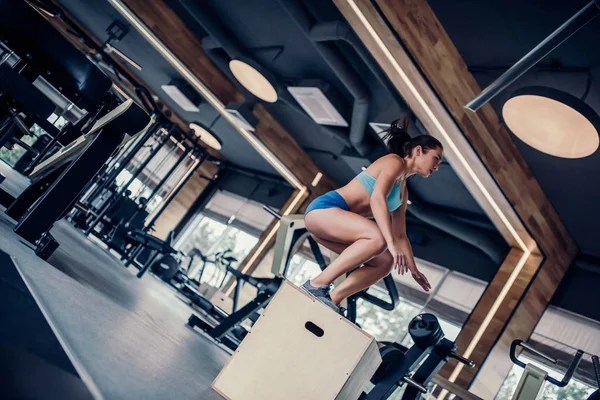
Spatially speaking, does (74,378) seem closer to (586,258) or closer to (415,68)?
(415,68)

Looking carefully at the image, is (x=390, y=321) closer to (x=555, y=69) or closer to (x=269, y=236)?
(x=269, y=236)

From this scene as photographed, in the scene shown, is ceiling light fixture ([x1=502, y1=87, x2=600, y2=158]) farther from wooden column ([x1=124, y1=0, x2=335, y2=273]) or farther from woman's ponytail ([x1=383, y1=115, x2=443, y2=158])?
wooden column ([x1=124, y1=0, x2=335, y2=273])

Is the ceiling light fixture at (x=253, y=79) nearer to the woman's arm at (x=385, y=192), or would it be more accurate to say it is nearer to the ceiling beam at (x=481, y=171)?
the ceiling beam at (x=481, y=171)

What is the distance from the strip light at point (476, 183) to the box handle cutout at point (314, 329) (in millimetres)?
3083

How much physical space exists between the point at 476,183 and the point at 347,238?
3337 mm

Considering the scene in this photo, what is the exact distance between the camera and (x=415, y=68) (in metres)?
4.04

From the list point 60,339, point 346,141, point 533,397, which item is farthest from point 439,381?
point 346,141

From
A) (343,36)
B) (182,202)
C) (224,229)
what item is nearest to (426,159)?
(343,36)

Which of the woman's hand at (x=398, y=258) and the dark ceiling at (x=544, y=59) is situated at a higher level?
the dark ceiling at (x=544, y=59)

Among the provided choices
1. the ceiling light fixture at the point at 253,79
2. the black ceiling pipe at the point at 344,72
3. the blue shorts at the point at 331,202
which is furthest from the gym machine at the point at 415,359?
the ceiling light fixture at the point at 253,79

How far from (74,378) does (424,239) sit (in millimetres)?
7177

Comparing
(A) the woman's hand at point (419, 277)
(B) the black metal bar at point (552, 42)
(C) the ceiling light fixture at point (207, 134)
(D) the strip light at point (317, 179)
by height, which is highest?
(D) the strip light at point (317, 179)

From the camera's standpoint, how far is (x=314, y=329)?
1624 mm

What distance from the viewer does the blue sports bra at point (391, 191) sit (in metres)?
2.19
